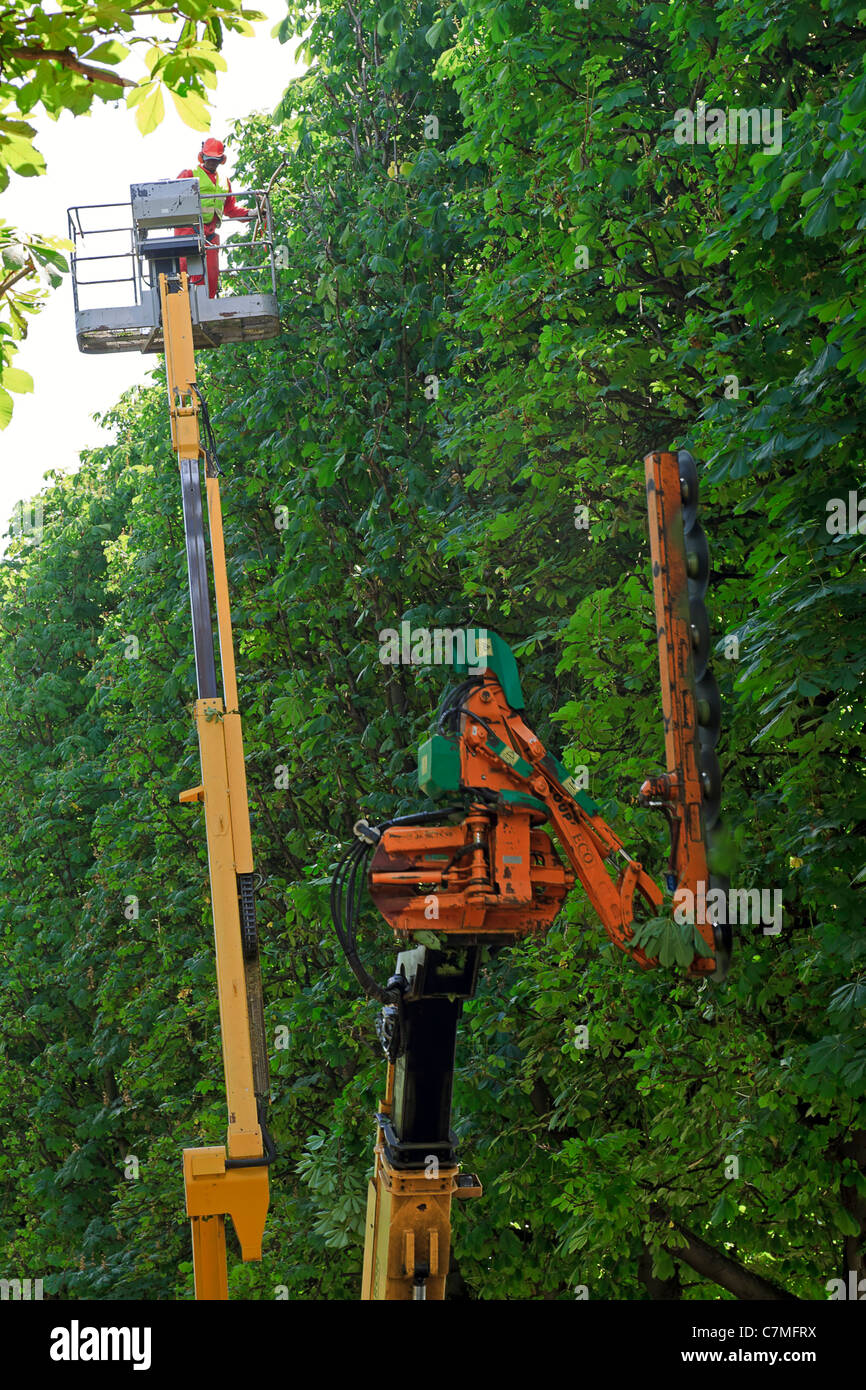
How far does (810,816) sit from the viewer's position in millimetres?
10469

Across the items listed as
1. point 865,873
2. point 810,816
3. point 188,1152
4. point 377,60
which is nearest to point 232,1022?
point 188,1152

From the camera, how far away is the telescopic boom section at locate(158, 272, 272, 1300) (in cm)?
746

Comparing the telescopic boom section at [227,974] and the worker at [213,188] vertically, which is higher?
the worker at [213,188]

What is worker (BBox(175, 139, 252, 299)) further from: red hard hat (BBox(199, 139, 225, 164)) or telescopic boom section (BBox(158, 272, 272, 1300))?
telescopic boom section (BBox(158, 272, 272, 1300))

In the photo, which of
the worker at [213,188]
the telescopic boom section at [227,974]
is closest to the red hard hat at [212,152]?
the worker at [213,188]

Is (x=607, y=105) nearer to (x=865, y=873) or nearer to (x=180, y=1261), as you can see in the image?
(x=865, y=873)

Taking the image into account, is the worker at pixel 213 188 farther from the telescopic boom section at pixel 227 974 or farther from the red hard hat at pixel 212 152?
the telescopic boom section at pixel 227 974

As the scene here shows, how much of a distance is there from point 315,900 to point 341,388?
6330 mm

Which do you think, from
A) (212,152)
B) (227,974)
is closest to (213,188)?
(212,152)

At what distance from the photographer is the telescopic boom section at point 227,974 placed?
294 inches

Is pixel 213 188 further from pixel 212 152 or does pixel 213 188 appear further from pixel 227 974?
pixel 227 974

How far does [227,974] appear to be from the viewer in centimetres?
757

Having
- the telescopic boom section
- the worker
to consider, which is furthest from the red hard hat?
the telescopic boom section

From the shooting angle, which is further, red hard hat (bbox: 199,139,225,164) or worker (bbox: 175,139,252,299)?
red hard hat (bbox: 199,139,225,164)
